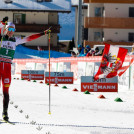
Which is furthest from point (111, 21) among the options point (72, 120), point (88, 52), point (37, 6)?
point (72, 120)

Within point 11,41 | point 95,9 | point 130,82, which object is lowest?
point 130,82

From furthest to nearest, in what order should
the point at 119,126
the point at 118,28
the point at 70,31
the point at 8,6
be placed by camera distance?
the point at 70,31, the point at 8,6, the point at 118,28, the point at 119,126

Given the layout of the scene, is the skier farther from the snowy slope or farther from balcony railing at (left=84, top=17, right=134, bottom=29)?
the snowy slope

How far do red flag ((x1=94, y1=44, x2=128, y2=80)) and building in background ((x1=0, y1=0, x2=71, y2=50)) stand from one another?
162 ft

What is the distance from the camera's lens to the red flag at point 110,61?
59.7ft

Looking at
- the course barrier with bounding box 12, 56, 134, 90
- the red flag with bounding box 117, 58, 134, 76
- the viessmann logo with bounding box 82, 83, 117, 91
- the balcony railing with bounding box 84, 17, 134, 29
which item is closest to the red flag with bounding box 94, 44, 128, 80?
the red flag with bounding box 117, 58, 134, 76

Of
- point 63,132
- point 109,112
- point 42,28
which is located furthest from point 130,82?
point 42,28

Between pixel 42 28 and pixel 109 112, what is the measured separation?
57.4m

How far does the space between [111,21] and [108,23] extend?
406mm

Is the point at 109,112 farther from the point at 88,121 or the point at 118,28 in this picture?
the point at 118,28

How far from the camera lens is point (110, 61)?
18.2m

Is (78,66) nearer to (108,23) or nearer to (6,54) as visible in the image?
(6,54)

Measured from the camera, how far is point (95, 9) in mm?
53875

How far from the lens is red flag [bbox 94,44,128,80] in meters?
18.2
